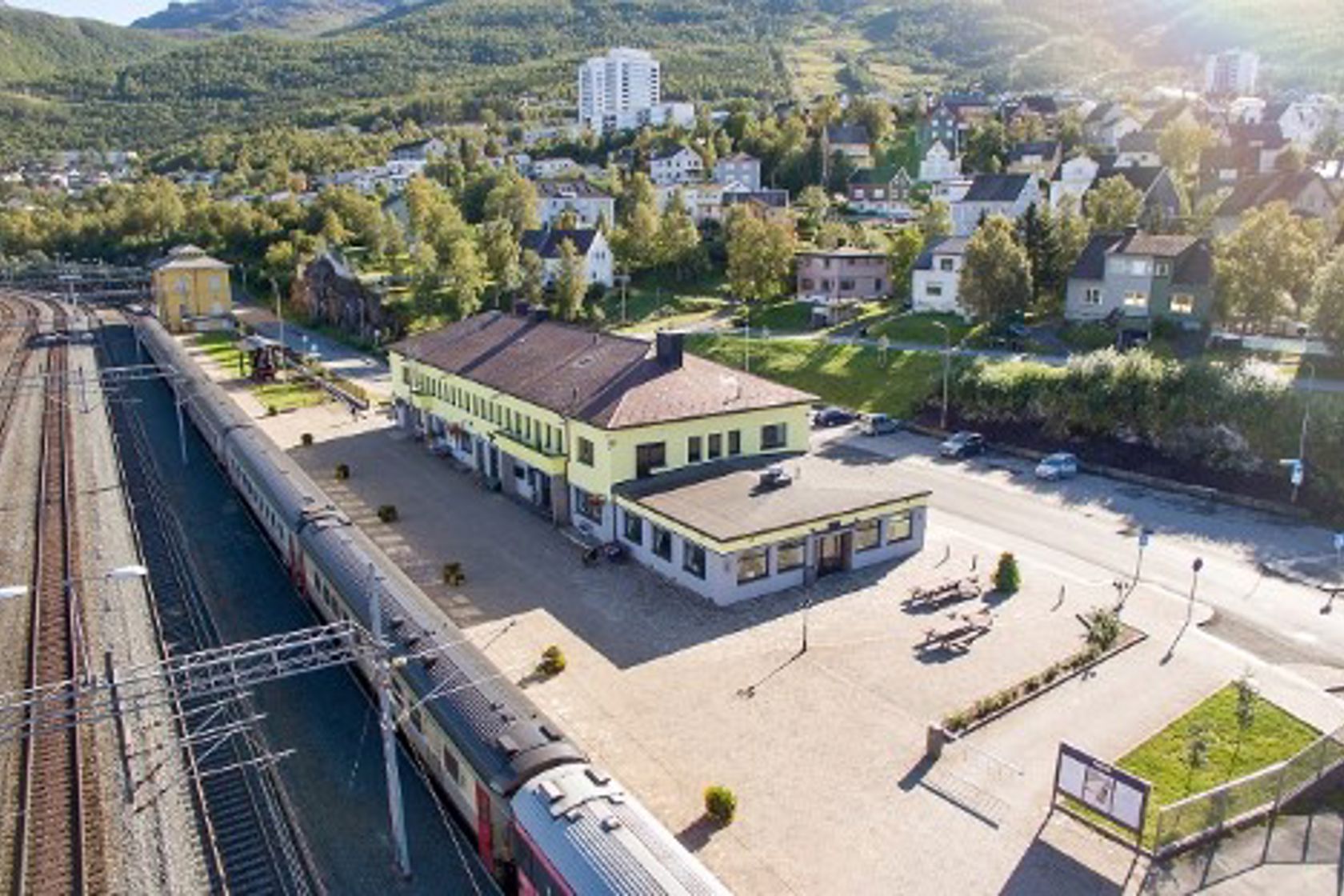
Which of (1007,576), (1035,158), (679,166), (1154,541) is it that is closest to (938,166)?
(1035,158)

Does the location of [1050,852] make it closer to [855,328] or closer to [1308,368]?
[1308,368]

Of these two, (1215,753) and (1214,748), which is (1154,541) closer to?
(1214,748)

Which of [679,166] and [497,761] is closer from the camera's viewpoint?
[497,761]

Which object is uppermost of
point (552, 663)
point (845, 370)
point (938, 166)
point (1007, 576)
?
point (938, 166)

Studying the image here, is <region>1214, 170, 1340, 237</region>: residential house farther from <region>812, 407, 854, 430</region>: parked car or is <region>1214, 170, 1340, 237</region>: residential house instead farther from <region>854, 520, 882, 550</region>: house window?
<region>854, 520, 882, 550</region>: house window

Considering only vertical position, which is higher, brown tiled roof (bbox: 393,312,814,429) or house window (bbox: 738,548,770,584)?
brown tiled roof (bbox: 393,312,814,429)

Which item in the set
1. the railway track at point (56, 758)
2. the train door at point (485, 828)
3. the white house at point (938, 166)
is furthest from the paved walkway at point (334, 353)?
the white house at point (938, 166)

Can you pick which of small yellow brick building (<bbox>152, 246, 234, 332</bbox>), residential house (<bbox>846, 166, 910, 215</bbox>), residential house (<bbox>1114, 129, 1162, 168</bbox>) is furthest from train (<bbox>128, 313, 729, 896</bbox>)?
residential house (<bbox>1114, 129, 1162, 168</bbox>)
